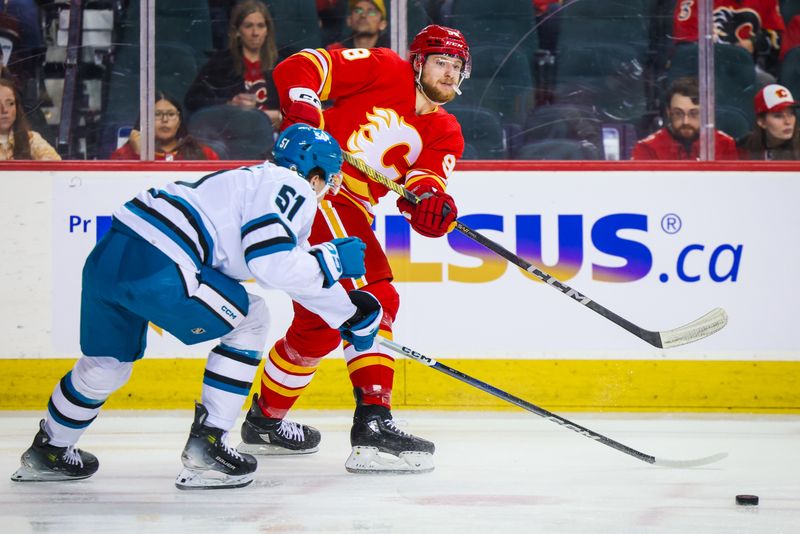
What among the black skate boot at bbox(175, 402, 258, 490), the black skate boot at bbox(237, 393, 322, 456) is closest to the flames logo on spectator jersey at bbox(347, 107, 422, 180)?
the black skate boot at bbox(237, 393, 322, 456)

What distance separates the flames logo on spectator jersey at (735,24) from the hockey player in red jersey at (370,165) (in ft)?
4.70

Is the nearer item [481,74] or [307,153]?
[307,153]

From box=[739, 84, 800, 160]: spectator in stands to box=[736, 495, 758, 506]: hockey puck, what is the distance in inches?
75.2

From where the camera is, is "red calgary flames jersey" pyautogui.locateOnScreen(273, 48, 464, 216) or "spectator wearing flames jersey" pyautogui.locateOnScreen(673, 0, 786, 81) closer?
"red calgary flames jersey" pyautogui.locateOnScreen(273, 48, 464, 216)

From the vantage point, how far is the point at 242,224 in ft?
8.36

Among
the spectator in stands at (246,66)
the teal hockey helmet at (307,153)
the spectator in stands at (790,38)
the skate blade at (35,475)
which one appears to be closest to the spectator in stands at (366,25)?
the spectator in stands at (246,66)

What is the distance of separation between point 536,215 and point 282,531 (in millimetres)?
2095

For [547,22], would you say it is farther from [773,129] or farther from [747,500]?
[747,500]

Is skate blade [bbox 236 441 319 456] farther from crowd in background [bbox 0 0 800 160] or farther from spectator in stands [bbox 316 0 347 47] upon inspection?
spectator in stands [bbox 316 0 347 47]

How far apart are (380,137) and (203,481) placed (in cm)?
111

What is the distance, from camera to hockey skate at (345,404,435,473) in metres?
2.99

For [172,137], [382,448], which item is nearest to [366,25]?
[172,137]

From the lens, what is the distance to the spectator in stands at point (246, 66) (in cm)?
428

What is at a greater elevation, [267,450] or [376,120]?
[376,120]
